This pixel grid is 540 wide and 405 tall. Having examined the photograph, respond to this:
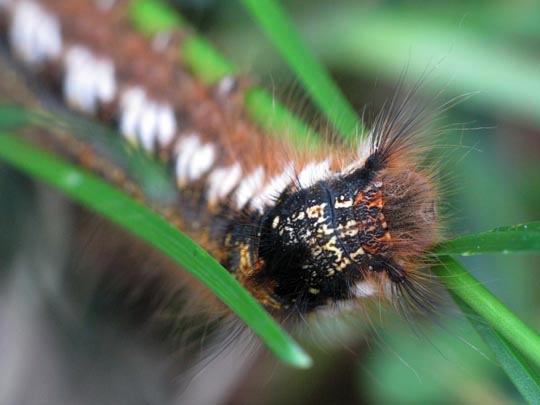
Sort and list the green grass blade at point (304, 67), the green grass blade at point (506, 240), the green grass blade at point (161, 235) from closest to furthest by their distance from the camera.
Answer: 1. the green grass blade at point (506, 240)
2. the green grass blade at point (161, 235)
3. the green grass blade at point (304, 67)

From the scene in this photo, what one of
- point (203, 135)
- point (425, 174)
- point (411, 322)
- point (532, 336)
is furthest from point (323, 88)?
point (532, 336)

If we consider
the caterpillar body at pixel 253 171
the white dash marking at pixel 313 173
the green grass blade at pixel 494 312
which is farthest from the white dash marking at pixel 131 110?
the green grass blade at pixel 494 312

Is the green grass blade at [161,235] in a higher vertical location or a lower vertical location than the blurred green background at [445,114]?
lower

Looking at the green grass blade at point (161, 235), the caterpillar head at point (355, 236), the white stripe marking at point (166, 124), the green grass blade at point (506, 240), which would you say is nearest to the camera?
the green grass blade at point (506, 240)

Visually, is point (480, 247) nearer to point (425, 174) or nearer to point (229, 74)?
point (425, 174)

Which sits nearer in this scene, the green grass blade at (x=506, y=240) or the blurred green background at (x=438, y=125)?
the green grass blade at (x=506, y=240)

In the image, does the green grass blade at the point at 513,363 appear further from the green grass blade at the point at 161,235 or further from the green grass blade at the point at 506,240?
the green grass blade at the point at 161,235

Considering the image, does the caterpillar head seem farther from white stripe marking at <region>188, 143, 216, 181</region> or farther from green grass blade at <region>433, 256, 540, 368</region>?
white stripe marking at <region>188, 143, 216, 181</region>

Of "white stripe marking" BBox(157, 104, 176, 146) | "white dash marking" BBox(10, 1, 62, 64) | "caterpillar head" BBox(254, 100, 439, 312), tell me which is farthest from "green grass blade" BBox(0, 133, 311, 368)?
"white dash marking" BBox(10, 1, 62, 64)
